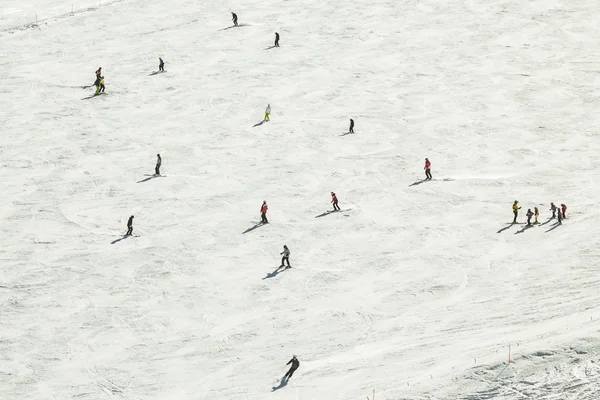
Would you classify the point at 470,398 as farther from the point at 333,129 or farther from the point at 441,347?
the point at 333,129

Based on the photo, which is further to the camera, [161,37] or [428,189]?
[161,37]

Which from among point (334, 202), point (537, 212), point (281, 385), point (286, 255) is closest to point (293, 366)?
point (281, 385)

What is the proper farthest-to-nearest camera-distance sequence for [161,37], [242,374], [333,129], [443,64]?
[161,37] → [443,64] → [333,129] → [242,374]

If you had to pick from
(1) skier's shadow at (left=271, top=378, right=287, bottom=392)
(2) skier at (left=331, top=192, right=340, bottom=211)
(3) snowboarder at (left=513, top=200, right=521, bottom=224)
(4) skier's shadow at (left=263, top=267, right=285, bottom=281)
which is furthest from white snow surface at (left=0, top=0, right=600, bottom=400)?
(2) skier at (left=331, top=192, right=340, bottom=211)

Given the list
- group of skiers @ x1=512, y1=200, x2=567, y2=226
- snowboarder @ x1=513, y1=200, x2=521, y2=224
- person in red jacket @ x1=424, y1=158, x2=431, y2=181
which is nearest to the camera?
group of skiers @ x1=512, y1=200, x2=567, y2=226

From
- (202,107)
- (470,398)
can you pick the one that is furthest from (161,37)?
(470,398)

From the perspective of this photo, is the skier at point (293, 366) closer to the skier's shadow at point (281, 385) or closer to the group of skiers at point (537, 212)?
the skier's shadow at point (281, 385)

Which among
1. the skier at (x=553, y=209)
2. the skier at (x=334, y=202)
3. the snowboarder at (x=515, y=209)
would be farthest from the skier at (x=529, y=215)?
the skier at (x=334, y=202)

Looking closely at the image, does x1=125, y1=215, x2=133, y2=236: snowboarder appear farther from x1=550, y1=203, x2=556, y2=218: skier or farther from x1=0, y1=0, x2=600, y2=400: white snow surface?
x1=550, y1=203, x2=556, y2=218: skier

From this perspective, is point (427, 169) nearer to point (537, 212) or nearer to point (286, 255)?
point (537, 212)
